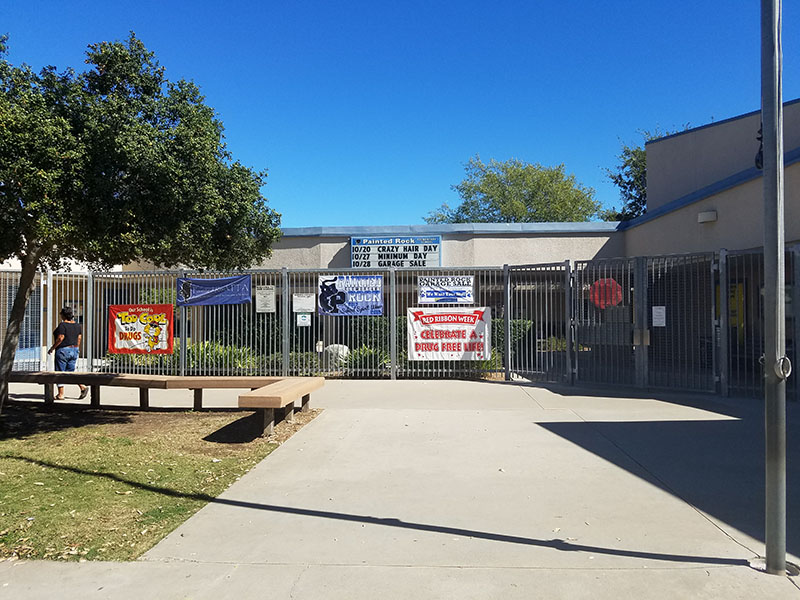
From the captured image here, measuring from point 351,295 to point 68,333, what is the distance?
5.63 m

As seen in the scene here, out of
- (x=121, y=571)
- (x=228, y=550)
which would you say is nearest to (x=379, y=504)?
(x=228, y=550)

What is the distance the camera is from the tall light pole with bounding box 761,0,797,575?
11.4ft

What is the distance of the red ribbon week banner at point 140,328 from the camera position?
1352 cm

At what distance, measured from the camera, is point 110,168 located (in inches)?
248

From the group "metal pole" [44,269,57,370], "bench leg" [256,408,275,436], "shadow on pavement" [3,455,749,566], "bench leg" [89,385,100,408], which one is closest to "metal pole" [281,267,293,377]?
"bench leg" [89,385,100,408]

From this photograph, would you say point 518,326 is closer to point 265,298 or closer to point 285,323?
point 285,323

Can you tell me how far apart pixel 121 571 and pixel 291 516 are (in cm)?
134

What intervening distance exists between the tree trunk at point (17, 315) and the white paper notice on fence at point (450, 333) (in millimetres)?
7282

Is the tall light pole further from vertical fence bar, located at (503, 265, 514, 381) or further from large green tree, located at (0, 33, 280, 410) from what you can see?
vertical fence bar, located at (503, 265, 514, 381)

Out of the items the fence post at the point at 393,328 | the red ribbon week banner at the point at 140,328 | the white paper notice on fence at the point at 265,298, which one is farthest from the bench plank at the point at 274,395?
the red ribbon week banner at the point at 140,328

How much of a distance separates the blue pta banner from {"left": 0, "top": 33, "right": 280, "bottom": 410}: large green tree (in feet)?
18.6

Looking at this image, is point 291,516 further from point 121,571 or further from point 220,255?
point 220,255

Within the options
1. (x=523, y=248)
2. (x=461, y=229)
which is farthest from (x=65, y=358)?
(x=523, y=248)

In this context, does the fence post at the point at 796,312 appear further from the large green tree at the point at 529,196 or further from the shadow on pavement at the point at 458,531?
the large green tree at the point at 529,196
